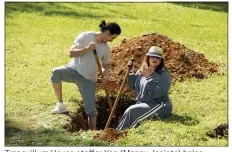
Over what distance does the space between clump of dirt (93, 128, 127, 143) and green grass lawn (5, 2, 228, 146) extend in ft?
0.35

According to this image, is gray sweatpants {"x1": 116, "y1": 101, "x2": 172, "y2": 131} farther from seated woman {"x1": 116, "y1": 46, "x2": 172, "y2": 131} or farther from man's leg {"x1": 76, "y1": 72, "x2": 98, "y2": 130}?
man's leg {"x1": 76, "y1": 72, "x2": 98, "y2": 130}

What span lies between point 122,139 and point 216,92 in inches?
130

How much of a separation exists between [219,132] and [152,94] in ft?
3.81

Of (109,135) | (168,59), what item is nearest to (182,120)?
(109,135)

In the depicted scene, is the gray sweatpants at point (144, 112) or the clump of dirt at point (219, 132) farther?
the gray sweatpants at point (144, 112)

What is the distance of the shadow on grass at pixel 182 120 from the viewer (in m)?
8.67

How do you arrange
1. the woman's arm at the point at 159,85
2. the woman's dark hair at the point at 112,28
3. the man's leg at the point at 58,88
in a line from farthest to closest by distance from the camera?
the man's leg at the point at 58,88
the woman's dark hair at the point at 112,28
the woman's arm at the point at 159,85

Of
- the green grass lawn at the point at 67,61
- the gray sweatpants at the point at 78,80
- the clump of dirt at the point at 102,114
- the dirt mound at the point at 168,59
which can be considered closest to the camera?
the green grass lawn at the point at 67,61

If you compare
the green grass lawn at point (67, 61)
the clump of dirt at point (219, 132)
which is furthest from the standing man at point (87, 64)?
the clump of dirt at point (219, 132)

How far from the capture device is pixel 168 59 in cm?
1188

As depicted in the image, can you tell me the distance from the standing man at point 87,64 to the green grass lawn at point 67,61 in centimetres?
51

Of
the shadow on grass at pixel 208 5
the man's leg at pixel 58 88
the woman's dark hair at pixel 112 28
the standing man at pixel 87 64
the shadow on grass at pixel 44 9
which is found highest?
the shadow on grass at pixel 208 5

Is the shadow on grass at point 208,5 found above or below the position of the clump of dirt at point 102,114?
above

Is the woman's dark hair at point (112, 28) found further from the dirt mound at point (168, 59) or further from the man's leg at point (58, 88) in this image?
the dirt mound at point (168, 59)
